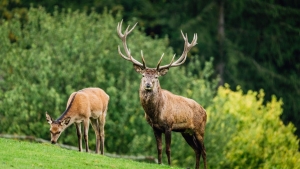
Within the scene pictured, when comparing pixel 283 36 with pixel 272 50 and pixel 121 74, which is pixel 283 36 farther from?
pixel 121 74

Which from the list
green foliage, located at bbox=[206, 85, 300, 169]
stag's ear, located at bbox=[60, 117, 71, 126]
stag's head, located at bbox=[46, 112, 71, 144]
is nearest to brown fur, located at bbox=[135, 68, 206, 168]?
stag's ear, located at bbox=[60, 117, 71, 126]

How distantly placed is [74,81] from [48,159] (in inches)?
611

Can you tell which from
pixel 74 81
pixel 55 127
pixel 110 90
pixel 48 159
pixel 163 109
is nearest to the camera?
pixel 48 159

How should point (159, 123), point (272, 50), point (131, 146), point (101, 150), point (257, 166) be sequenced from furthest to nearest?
point (272, 50) < point (257, 166) < point (131, 146) < point (101, 150) < point (159, 123)

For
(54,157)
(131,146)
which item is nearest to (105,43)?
(131,146)

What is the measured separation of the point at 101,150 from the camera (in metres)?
22.2

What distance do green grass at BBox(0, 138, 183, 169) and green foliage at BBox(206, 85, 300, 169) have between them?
592 inches

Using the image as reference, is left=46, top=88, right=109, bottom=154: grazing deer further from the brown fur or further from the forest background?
the forest background

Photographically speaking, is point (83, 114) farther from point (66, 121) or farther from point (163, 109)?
point (163, 109)

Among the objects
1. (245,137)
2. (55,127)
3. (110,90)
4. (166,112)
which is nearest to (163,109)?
(166,112)

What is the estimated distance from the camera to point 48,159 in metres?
18.9

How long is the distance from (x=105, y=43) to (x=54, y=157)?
719 inches

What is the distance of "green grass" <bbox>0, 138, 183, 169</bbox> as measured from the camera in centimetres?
1819

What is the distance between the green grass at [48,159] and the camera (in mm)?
18188
